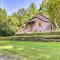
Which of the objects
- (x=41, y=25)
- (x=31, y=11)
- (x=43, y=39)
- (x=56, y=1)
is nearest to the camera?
(x=43, y=39)

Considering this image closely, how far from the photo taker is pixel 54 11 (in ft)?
138

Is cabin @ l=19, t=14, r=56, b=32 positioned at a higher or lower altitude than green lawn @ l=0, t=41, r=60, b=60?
higher

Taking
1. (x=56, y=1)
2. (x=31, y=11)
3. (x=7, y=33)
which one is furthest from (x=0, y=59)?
(x=31, y=11)

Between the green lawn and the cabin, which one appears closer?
the green lawn

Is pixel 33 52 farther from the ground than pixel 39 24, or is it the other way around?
pixel 39 24

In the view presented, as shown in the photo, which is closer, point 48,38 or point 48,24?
point 48,38

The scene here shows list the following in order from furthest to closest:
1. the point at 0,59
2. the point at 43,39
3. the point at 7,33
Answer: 1. the point at 7,33
2. the point at 43,39
3. the point at 0,59

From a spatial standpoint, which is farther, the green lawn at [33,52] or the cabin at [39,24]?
the cabin at [39,24]

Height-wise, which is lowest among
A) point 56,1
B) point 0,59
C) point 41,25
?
point 0,59

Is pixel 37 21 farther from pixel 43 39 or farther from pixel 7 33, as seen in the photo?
pixel 43 39

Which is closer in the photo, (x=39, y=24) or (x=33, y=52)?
(x=33, y=52)

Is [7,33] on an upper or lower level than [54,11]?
lower

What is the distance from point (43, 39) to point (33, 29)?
99.3ft

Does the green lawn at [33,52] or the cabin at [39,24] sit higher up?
the cabin at [39,24]
